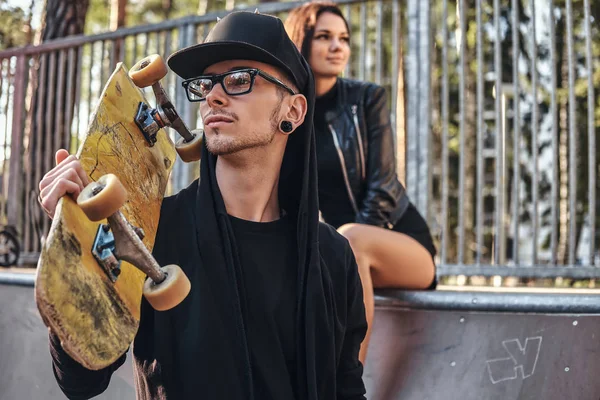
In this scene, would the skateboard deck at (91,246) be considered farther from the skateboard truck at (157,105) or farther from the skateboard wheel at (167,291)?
the skateboard wheel at (167,291)

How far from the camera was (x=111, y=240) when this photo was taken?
175 centimetres

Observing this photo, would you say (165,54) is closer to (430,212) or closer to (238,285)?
(430,212)

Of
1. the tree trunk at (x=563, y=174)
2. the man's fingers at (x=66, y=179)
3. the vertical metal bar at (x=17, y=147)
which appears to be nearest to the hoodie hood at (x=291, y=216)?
the man's fingers at (x=66, y=179)

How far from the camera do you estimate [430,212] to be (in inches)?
194

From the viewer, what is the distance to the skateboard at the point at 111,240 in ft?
5.04

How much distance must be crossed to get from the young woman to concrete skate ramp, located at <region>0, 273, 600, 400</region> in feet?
0.73

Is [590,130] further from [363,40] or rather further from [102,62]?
[102,62]

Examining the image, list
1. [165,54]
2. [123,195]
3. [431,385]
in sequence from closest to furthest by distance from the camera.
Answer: [123,195], [431,385], [165,54]

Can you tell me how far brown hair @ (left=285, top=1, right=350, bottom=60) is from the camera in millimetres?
3957

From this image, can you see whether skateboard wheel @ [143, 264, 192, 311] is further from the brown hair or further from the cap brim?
the brown hair

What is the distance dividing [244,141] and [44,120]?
5.52 meters

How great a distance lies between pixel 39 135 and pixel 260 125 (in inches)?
212

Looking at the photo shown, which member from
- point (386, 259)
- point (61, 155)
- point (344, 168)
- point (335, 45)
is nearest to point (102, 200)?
point (61, 155)

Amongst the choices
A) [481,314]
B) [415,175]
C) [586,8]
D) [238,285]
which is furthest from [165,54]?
[238,285]
